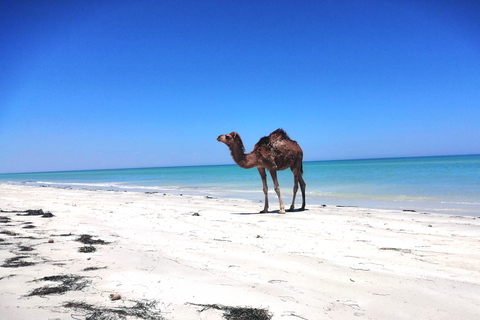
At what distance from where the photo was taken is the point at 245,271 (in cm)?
361

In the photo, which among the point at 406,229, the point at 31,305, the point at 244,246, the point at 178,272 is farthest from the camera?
the point at 406,229

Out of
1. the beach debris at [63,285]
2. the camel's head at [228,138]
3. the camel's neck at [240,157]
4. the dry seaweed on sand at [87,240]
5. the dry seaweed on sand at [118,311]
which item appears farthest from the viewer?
the camel's neck at [240,157]

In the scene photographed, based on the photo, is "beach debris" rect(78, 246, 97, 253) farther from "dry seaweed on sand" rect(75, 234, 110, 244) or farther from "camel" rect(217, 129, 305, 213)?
"camel" rect(217, 129, 305, 213)

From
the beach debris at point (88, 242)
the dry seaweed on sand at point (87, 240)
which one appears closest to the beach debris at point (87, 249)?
the beach debris at point (88, 242)

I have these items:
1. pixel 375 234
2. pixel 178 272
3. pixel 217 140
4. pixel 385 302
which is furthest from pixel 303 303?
pixel 217 140

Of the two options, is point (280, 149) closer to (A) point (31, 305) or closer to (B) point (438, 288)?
(B) point (438, 288)

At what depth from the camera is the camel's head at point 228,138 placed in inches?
367

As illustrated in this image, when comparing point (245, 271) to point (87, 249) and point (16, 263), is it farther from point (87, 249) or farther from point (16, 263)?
point (16, 263)

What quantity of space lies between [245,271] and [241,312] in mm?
1059

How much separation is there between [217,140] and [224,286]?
6514mm

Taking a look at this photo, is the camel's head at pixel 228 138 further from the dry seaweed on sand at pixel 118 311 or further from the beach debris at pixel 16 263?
the dry seaweed on sand at pixel 118 311

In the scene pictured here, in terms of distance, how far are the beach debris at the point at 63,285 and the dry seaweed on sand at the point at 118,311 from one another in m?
0.36

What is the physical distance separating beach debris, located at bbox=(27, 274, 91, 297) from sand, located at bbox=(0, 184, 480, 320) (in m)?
0.01

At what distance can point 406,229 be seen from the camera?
6.64 m
